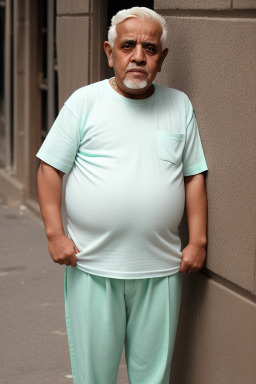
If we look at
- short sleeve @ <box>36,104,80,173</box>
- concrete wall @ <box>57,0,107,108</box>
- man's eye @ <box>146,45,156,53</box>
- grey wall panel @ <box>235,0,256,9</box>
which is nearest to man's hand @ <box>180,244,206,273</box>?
short sleeve @ <box>36,104,80,173</box>

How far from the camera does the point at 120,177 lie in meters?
2.97

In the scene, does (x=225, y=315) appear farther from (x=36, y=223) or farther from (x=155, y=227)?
(x=36, y=223)

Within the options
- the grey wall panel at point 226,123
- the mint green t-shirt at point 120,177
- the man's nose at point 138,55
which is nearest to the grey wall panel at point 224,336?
the grey wall panel at point 226,123

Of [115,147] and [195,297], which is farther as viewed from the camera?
[195,297]

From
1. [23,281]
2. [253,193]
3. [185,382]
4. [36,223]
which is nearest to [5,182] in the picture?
[36,223]

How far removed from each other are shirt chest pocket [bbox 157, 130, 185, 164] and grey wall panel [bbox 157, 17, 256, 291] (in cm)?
22

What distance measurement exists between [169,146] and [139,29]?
1.54 ft

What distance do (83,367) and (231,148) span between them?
43.3 inches

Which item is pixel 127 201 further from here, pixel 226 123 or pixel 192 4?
pixel 192 4

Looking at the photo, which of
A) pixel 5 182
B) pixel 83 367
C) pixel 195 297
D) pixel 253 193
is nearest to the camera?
pixel 253 193

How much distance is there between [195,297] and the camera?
11.6 ft

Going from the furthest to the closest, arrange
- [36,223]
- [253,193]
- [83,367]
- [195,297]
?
[36,223], [195,297], [83,367], [253,193]

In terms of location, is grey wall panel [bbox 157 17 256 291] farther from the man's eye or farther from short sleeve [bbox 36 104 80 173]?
short sleeve [bbox 36 104 80 173]

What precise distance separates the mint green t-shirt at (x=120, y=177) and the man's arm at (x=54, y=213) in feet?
0.14
